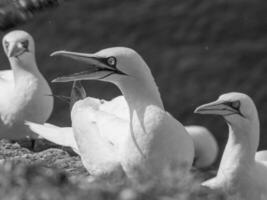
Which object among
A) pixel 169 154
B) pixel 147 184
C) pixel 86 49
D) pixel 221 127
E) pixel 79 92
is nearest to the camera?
pixel 147 184

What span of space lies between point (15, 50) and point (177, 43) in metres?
4.66

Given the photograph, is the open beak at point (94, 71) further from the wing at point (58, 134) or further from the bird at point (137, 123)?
the wing at point (58, 134)

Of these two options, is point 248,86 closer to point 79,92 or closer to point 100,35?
point 100,35

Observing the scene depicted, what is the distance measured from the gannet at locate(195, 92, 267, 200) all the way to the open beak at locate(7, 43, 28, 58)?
341 cm

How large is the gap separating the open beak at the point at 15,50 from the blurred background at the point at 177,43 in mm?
3355

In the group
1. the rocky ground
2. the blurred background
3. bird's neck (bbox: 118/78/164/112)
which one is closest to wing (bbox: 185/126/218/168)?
the blurred background

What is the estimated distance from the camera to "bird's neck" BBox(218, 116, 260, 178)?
8156 mm

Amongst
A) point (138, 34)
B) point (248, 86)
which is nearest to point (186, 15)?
point (138, 34)

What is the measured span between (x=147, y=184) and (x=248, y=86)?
10201 millimetres

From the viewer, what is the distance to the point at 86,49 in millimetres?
15336

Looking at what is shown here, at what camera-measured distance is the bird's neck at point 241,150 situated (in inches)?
321

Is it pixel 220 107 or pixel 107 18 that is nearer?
pixel 220 107

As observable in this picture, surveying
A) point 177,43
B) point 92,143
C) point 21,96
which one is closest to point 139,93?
point 92,143

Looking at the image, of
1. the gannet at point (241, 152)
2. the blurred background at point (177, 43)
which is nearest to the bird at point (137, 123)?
the gannet at point (241, 152)
